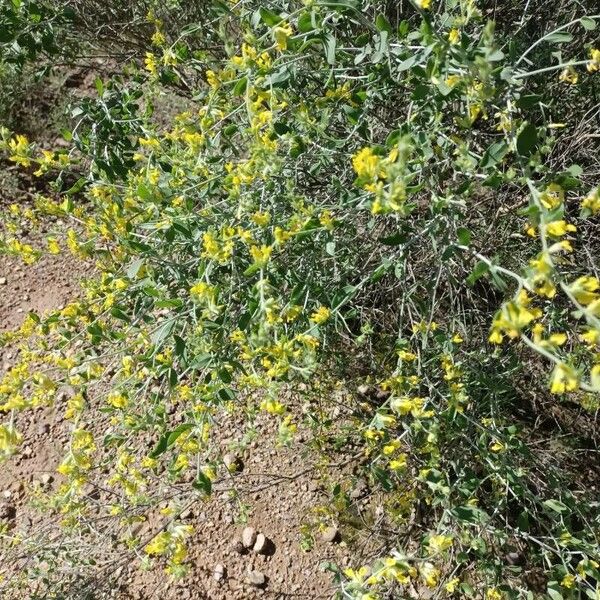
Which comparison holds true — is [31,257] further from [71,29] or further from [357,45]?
[71,29]

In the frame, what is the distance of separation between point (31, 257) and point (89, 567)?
139 centimetres

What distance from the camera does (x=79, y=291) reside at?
3.65 meters

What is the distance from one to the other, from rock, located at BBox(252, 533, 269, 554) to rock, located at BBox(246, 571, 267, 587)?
95 mm

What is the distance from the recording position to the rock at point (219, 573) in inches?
112

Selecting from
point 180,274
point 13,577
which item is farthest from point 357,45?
point 13,577

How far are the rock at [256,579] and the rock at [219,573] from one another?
11 centimetres

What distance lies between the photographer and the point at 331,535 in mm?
2848

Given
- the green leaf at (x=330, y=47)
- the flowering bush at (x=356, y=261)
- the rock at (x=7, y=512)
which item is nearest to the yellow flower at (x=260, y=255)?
the flowering bush at (x=356, y=261)

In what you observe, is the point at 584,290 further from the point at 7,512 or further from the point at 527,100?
the point at 7,512

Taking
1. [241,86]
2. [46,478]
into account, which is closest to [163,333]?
[241,86]

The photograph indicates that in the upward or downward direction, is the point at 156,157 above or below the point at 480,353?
above

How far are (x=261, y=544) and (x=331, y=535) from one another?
32cm

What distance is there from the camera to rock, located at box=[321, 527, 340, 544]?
285 cm

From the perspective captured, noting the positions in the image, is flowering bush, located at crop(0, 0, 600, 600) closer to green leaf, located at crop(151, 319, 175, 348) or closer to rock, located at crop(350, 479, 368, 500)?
green leaf, located at crop(151, 319, 175, 348)
